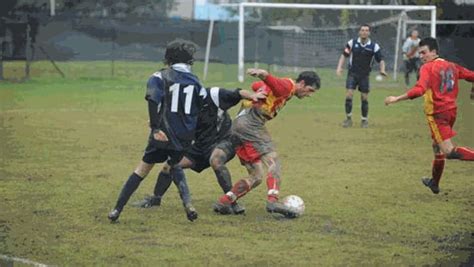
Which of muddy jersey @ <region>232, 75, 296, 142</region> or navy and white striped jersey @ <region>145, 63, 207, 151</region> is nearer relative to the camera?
navy and white striped jersey @ <region>145, 63, 207, 151</region>

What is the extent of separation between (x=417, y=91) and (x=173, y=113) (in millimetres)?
3237

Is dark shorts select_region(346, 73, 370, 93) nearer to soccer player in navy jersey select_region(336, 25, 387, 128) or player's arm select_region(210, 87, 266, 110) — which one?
soccer player in navy jersey select_region(336, 25, 387, 128)

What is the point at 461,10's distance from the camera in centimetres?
4475

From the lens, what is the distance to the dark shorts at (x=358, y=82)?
2142 cm

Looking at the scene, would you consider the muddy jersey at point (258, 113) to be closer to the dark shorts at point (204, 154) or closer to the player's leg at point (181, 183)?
the dark shorts at point (204, 154)

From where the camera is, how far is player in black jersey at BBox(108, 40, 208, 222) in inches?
387

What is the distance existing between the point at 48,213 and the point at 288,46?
2953 cm

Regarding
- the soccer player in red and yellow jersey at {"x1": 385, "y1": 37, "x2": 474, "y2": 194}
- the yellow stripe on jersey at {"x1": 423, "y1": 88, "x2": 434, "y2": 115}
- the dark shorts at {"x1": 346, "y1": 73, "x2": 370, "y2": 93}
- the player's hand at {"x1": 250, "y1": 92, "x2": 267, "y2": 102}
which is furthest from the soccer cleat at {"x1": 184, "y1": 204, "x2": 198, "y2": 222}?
the dark shorts at {"x1": 346, "y1": 73, "x2": 370, "y2": 93}

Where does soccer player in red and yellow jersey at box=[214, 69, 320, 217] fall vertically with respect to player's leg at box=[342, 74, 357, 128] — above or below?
above

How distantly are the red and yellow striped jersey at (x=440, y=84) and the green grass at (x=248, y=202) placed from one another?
1.13 metres

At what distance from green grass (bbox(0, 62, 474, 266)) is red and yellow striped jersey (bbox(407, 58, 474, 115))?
3.70 ft

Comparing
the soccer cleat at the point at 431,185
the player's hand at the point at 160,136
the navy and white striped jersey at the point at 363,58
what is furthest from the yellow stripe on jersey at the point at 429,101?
the navy and white striped jersey at the point at 363,58

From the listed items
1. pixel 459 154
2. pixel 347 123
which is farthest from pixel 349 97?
pixel 459 154

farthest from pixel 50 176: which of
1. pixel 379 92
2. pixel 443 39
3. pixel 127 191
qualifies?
pixel 443 39
